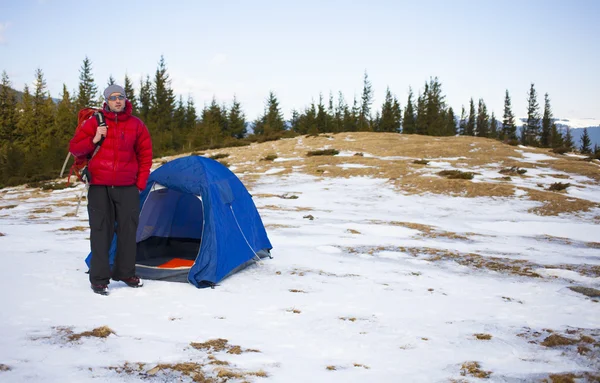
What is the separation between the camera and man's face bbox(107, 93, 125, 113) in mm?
5375

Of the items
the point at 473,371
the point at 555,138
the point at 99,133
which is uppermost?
the point at 555,138

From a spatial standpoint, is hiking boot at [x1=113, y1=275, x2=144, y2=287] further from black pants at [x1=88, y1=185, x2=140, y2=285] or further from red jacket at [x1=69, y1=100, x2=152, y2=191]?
red jacket at [x1=69, y1=100, x2=152, y2=191]

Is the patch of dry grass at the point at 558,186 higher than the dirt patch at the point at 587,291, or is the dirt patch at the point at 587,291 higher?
the patch of dry grass at the point at 558,186

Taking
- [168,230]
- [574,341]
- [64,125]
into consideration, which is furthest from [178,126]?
[574,341]

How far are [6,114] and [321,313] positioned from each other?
2430 inches

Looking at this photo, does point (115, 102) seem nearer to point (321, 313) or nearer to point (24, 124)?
point (321, 313)

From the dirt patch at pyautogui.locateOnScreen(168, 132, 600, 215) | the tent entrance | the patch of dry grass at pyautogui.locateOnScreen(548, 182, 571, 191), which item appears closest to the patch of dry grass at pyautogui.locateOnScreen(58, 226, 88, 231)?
the tent entrance

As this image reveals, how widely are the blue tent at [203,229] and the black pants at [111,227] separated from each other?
1.81 feet

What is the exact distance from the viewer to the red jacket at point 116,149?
5281 mm

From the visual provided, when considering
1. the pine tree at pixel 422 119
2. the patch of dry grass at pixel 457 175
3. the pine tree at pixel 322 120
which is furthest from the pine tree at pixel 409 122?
the patch of dry grass at pixel 457 175

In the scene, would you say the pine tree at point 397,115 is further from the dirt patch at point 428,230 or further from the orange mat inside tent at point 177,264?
the orange mat inside tent at point 177,264

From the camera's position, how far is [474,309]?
5.50 meters

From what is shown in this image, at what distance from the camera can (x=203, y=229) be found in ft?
20.4

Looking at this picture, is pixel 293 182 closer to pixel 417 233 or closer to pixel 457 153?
pixel 417 233
